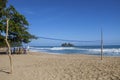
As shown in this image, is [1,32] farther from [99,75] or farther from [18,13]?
[99,75]

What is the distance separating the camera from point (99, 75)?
7793 mm

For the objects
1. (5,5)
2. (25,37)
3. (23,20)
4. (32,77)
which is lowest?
(32,77)

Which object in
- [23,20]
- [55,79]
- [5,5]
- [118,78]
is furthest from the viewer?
[23,20]

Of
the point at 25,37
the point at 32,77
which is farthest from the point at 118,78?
the point at 25,37

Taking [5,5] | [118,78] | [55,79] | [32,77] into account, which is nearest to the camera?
[118,78]

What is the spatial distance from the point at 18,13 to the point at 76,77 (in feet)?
54.7

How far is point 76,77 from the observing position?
7695mm

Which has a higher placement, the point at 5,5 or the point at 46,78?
the point at 5,5

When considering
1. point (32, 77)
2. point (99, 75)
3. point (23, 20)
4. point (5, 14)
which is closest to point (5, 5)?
point (5, 14)

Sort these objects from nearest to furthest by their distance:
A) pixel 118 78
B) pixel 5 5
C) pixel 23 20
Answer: pixel 118 78 < pixel 5 5 < pixel 23 20

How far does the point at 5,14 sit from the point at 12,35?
113 inches

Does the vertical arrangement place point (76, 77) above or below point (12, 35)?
below

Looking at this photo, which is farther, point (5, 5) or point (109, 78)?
point (5, 5)

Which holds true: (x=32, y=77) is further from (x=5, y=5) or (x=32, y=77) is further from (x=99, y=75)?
(x=5, y=5)
